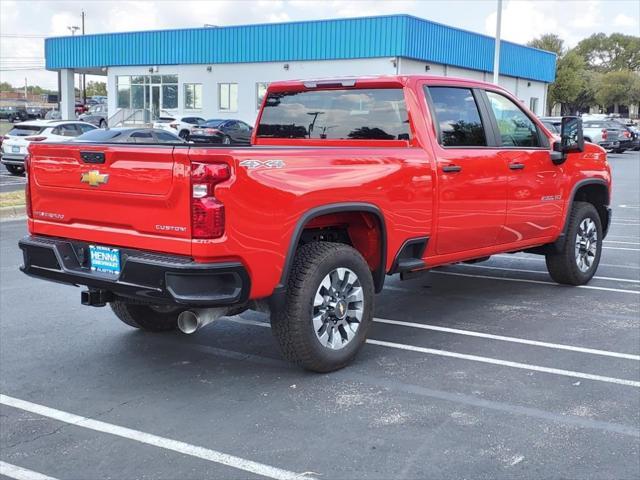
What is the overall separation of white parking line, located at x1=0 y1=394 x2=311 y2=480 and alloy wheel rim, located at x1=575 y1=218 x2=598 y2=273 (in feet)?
16.7

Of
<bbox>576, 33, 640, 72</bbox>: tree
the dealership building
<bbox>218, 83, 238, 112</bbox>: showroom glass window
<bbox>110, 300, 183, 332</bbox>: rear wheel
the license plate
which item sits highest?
<bbox>576, 33, 640, 72</bbox>: tree

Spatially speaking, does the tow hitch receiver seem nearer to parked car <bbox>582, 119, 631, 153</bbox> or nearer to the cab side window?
the cab side window

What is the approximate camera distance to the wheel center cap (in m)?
5.06

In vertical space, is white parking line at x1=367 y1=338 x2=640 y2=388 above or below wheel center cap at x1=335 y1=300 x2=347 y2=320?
below

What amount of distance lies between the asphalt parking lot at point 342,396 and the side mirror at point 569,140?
56.2 inches

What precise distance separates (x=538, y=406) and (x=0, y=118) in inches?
2764

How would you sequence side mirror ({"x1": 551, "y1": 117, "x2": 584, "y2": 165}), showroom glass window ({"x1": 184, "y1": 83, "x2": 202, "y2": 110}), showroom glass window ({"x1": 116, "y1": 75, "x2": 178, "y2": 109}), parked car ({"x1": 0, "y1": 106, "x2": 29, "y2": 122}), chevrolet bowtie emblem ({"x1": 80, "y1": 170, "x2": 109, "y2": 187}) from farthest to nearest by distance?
parked car ({"x1": 0, "y1": 106, "x2": 29, "y2": 122}), showroom glass window ({"x1": 116, "y1": 75, "x2": 178, "y2": 109}), showroom glass window ({"x1": 184, "y1": 83, "x2": 202, "y2": 110}), side mirror ({"x1": 551, "y1": 117, "x2": 584, "y2": 165}), chevrolet bowtie emblem ({"x1": 80, "y1": 170, "x2": 109, "y2": 187})

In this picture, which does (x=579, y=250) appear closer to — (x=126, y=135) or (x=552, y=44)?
(x=126, y=135)

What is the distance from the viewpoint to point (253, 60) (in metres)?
41.3

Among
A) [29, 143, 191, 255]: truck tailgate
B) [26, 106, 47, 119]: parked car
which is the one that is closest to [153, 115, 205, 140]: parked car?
[29, 143, 191, 255]: truck tailgate

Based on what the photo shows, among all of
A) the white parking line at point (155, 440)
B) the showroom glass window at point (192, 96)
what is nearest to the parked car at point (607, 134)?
the showroom glass window at point (192, 96)

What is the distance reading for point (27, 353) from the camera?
554cm

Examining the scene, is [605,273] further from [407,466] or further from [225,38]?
[225,38]

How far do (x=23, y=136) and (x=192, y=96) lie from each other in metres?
24.5
